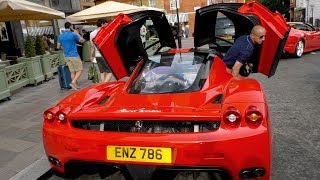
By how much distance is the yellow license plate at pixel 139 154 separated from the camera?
8.48ft

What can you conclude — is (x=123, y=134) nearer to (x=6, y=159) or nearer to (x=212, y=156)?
(x=212, y=156)

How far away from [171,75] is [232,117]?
1.19m

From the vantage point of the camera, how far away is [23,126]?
18.5ft

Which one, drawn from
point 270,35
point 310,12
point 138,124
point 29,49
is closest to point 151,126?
point 138,124

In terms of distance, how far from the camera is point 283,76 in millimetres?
9109

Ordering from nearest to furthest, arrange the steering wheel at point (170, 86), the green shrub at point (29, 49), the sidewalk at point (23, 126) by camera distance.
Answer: the steering wheel at point (170, 86) → the sidewalk at point (23, 126) → the green shrub at point (29, 49)

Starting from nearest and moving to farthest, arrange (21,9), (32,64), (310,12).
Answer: (21,9), (32,64), (310,12)

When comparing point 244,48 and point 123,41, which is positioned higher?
point 123,41

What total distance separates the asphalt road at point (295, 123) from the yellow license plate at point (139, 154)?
Result: 36.2 inches

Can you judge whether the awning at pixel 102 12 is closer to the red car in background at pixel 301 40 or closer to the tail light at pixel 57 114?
the red car in background at pixel 301 40

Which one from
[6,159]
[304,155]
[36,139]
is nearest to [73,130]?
[6,159]

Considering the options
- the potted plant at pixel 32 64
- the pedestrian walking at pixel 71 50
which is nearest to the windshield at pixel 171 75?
the pedestrian walking at pixel 71 50

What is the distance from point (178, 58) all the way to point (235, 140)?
1674mm

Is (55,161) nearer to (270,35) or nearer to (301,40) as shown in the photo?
(270,35)
